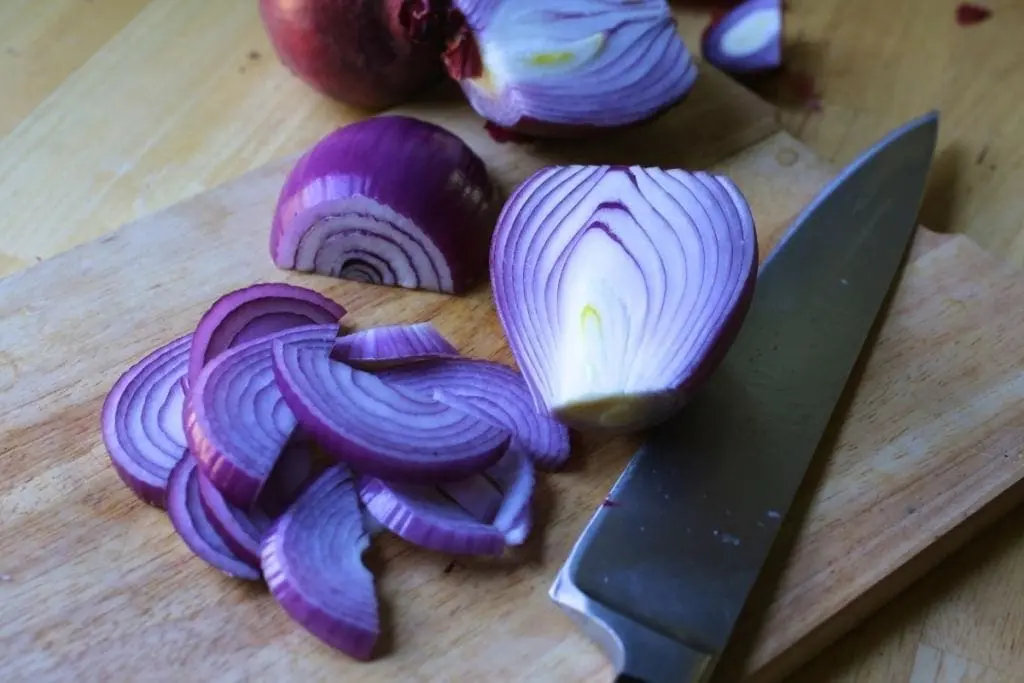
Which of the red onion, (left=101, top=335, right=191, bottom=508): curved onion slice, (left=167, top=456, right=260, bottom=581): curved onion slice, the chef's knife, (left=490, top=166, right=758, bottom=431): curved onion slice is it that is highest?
the red onion

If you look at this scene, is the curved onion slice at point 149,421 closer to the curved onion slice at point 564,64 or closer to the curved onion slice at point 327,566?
the curved onion slice at point 327,566

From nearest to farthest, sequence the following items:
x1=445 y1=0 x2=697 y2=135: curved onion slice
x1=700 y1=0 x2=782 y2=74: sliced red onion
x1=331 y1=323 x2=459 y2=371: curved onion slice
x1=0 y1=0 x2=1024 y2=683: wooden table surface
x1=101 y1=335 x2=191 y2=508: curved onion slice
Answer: x1=101 y1=335 x2=191 y2=508: curved onion slice < x1=331 y1=323 x2=459 y2=371: curved onion slice < x1=445 y1=0 x2=697 y2=135: curved onion slice < x1=0 y1=0 x2=1024 y2=683: wooden table surface < x1=700 y1=0 x2=782 y2=74: sliced red onion

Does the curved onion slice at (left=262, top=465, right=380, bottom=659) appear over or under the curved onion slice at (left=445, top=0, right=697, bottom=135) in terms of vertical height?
under

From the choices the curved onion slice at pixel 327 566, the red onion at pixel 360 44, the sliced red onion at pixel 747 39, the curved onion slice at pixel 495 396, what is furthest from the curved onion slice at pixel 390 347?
the sliced red onion at pixel 747 39

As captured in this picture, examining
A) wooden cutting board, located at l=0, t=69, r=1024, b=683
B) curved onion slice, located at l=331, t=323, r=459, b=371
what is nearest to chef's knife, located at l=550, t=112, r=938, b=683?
wooden cutting board, located at l=0, t=69, r=1024, b=683

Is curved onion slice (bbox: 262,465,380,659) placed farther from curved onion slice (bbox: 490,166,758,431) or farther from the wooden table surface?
the wooden table surface

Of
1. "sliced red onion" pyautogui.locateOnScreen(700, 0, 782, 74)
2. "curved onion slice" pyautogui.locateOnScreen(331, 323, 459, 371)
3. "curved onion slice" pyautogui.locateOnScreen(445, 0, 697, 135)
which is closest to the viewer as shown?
"curved onion slice" pyautogui.locateOnScreen(331, 323, 459, 371)
